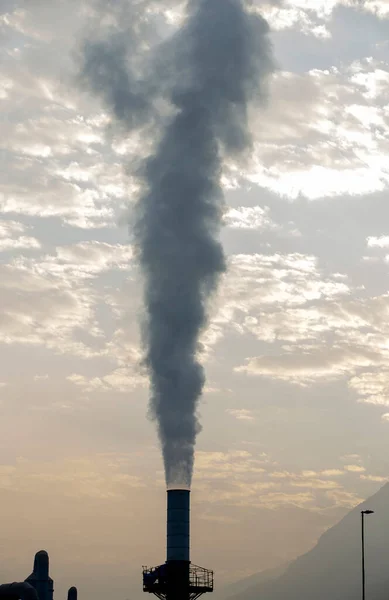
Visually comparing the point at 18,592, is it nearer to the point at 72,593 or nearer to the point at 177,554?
the point at 177,554

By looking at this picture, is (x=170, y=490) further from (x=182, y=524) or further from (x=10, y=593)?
(x=10, y=593)

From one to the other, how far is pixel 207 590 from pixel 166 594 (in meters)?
2.50

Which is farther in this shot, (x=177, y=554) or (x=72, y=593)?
(x=72, y=593)

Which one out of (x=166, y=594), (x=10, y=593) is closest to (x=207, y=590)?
→ (x=166, y=594)

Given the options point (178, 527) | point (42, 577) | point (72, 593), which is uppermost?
point (178, 527)

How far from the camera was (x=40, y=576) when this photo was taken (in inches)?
3049

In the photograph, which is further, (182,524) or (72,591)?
(72,591)

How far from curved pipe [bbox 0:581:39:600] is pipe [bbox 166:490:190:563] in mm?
9918

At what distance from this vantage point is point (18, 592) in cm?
5584

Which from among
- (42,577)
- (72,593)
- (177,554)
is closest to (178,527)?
(177,554)

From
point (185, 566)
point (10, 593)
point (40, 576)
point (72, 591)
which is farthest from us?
point (72, 591)

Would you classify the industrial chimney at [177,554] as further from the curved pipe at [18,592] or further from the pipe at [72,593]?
the pipe at [72,593]

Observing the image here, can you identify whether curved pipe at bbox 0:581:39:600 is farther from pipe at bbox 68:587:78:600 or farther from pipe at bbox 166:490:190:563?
pipe at bbox 68:587:78:600

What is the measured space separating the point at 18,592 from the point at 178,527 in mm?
12109
